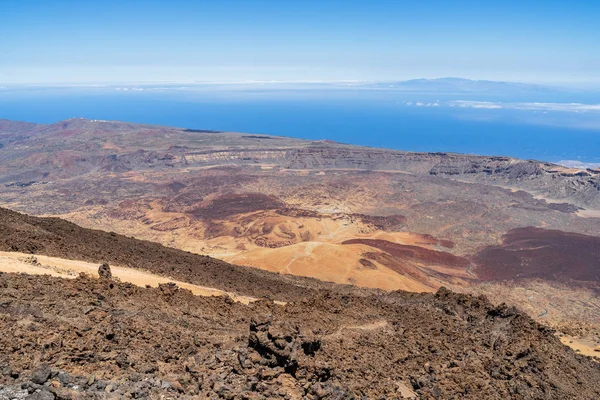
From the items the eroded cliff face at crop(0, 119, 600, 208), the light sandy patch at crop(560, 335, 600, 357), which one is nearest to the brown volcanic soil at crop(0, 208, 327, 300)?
the light sandy patch at crop(560, 335, 600, 357)

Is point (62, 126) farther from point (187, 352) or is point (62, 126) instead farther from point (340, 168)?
point (187, 352)

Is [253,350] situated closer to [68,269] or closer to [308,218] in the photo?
[68,269]

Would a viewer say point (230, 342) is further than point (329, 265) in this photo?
No

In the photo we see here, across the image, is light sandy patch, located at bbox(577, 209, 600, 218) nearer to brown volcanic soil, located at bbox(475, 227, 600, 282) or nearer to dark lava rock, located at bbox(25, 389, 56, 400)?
brown volcanic soil, located at bbox(475, 227, 600, 282)

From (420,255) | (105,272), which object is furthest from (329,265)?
(105,272)

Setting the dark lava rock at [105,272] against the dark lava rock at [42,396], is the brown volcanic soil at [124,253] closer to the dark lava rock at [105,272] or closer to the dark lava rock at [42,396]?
the dark lava rock at [105,272]
